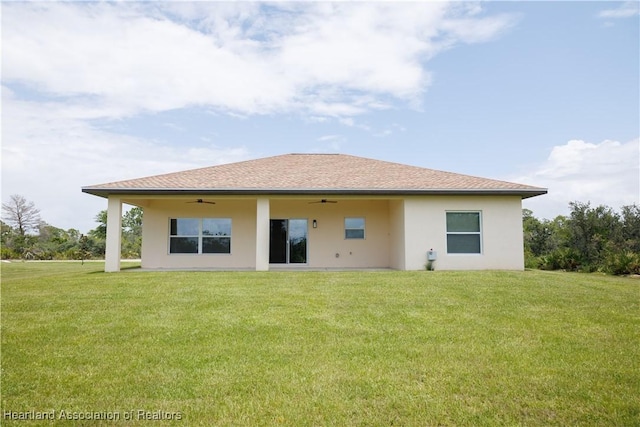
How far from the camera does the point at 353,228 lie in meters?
17.9

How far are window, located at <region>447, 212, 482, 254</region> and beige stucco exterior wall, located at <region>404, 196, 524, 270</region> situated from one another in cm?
19

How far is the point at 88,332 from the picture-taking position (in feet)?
21.8

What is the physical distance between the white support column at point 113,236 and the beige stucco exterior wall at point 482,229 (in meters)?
9.96

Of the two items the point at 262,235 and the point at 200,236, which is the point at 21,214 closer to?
the point at 200,236

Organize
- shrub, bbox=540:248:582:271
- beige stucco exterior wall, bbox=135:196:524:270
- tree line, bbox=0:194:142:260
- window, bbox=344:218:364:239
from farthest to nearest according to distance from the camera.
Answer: tree line, bbox=0:194:142:260 < shrub, bbox=540:248:582:271 < window, bbox=344:218:364:239 < beige stucco exterior wall, bbox=135:196:524:270

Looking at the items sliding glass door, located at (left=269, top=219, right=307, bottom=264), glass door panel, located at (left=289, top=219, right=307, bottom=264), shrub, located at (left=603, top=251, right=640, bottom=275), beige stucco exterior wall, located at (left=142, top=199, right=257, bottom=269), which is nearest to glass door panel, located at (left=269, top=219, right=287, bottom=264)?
sliding glass door, located at (left=269, top=219, right=307, bottom=264)

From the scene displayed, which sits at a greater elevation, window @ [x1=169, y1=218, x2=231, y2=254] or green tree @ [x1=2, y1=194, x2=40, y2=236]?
green tree @ [x1=2, y1=194, x2=40, y2=236]

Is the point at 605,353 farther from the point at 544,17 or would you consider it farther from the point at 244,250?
the point at 244,250

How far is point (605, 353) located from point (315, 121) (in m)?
19.5

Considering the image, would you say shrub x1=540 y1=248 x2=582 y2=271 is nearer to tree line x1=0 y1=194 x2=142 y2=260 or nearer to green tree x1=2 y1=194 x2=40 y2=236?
tree line x1=0 y1=194 x2=142 y2=260

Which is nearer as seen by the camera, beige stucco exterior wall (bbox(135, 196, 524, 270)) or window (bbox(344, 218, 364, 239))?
beige stucco exterior wall (bbox(135, 196, 524, 270))

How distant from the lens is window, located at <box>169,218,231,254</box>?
17.7m

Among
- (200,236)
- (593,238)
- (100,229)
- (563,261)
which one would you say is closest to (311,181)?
(200,236)

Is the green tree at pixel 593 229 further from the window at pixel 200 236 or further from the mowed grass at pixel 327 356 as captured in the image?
the window at pixel 200 236
